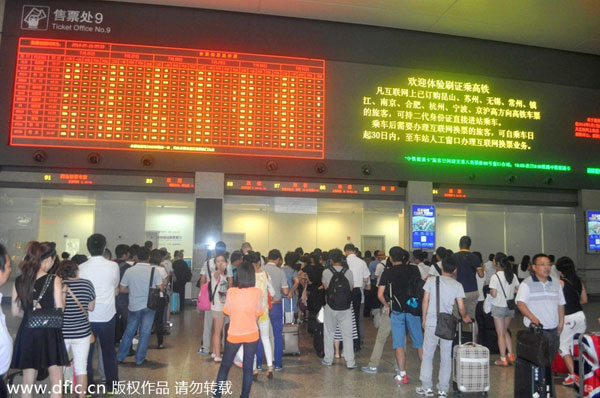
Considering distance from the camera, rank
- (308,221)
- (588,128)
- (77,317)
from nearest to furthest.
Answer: (77,317) → (308,221) → (588,128)

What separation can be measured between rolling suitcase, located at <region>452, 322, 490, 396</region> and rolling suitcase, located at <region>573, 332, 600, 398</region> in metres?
0.93

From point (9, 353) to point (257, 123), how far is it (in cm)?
801

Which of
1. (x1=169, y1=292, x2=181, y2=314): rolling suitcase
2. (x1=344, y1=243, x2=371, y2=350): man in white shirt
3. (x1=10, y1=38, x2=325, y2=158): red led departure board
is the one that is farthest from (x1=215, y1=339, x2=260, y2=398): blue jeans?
(x1=10, y1=38, x2=325, y2=158): red led departure board

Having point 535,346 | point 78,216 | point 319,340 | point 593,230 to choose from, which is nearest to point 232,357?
point 319,340

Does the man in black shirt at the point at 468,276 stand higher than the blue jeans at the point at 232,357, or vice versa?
the man in black shirt at the point at 468,276

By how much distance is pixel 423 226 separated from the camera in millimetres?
10852

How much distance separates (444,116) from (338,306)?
6.88 metres

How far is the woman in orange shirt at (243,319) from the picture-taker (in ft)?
Result: 13.5

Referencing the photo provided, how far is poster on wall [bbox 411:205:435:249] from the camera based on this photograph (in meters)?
10.8

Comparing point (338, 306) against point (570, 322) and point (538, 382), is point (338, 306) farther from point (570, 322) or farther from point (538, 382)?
point (570, 322)

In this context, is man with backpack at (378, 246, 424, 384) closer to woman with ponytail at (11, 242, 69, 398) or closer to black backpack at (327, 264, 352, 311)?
black backpack at (327, 264, 352, 311)

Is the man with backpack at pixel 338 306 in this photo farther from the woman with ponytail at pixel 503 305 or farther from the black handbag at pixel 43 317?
the black handbag at pixel 43 317

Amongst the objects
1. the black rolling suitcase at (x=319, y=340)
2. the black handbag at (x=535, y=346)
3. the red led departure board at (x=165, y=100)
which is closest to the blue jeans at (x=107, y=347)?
the black rolling suitcase at (x=319, y=340)

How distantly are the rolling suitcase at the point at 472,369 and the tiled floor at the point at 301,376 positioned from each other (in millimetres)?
346
